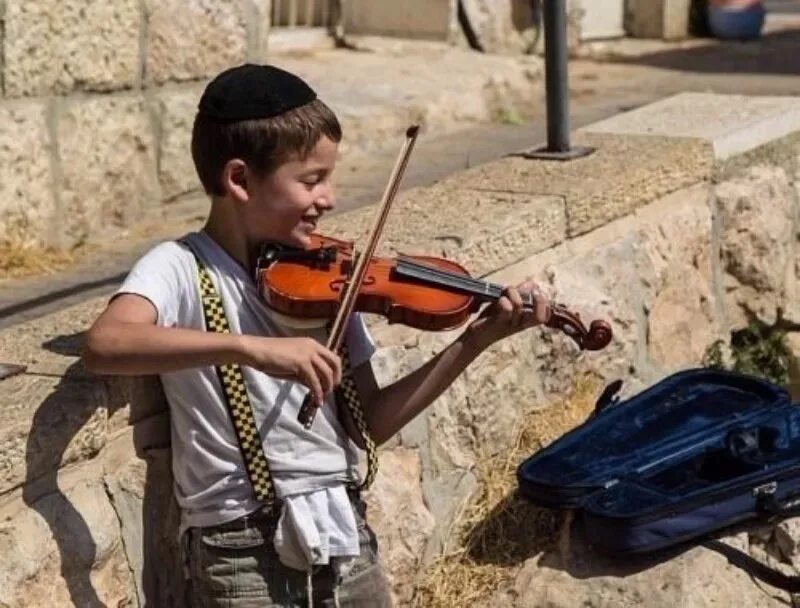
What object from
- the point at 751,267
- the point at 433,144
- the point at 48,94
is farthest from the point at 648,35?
the point at 48,94

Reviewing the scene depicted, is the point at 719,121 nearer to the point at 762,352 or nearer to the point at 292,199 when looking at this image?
the point at 762,352

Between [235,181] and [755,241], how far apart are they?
260cm

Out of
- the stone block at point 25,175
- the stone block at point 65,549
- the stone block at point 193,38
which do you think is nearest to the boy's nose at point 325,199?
the stone block at point 65,549

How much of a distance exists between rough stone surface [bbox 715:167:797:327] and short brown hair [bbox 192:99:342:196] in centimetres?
241

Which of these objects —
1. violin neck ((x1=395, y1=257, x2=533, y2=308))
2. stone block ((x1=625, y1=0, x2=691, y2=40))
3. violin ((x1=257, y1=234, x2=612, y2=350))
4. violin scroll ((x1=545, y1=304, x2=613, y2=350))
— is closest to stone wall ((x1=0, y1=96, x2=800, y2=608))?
violin ((x1=257, y1=234, x2=612, y2=350))

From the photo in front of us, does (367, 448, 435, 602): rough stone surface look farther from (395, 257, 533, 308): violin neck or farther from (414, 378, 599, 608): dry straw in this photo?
(395, 257, 533, 308): violin neck

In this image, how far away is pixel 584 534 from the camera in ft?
11.3

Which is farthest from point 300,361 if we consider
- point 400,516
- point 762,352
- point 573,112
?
point 573,112

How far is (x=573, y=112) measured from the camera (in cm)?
668

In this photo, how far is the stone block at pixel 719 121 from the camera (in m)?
4.73

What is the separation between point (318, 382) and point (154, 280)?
312 millimetres

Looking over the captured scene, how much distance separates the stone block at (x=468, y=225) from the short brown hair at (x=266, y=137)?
92 cm

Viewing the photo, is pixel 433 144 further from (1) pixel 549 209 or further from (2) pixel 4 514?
(2) pixel 4 514

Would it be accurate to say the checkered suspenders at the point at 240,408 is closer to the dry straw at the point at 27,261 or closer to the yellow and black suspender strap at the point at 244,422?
the yellow and black suspender strap at the point at 244,422
